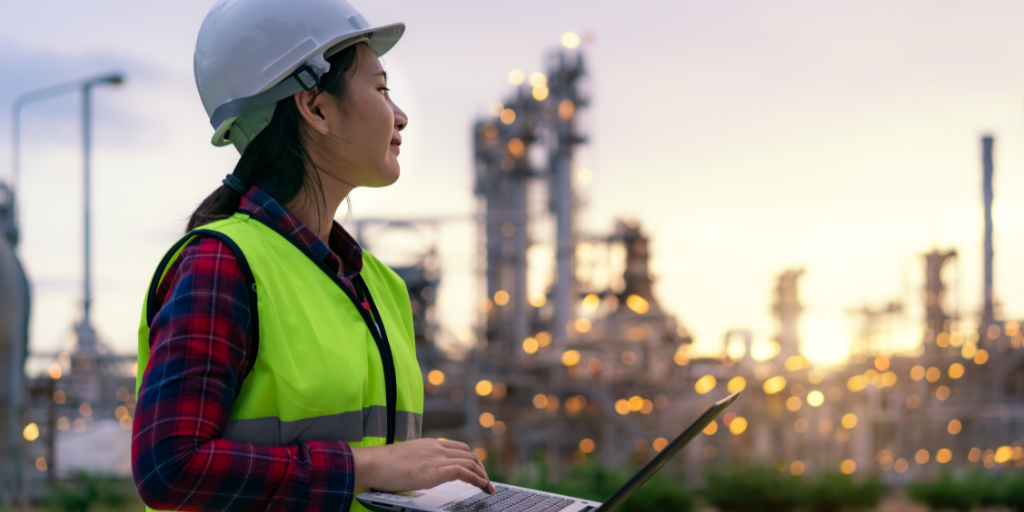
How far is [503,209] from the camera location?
33.5 metres

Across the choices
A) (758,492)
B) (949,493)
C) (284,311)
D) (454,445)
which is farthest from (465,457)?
(949,493)

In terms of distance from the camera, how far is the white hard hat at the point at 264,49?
1705 mm

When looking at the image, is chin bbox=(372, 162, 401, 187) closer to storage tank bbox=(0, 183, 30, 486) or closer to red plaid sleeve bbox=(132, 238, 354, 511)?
red plaid sleeve bbox=(132, 238, 354, 511)

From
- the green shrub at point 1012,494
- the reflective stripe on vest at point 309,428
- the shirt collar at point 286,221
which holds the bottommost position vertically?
the green shrub at point 1012,494

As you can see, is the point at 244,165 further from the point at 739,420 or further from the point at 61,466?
the point at 739,420

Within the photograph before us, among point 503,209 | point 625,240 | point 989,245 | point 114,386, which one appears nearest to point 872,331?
point 989,245

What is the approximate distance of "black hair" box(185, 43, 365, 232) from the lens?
174 cm

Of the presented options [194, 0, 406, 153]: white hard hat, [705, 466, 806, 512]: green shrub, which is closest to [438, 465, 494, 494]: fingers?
[194, 0, 406, 153]: white hard hat

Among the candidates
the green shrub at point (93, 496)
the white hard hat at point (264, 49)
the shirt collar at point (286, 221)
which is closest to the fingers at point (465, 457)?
the shirt collar at point (286, 221)

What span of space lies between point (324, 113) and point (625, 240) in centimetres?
2798

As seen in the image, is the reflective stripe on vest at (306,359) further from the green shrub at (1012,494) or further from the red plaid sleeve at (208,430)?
the green shrub at (1012,494)

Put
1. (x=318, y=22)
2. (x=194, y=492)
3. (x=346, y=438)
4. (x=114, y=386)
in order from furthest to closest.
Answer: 1. (x=114, y=386)
2. (x=318, y=22)
3. (x=346, y=438)
4. (x=194, y=492)

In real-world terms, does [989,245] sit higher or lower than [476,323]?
higher

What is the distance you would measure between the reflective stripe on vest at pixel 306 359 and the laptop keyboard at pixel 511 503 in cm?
21
